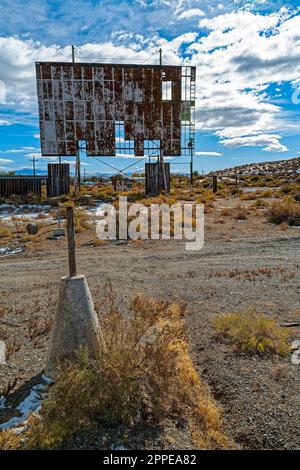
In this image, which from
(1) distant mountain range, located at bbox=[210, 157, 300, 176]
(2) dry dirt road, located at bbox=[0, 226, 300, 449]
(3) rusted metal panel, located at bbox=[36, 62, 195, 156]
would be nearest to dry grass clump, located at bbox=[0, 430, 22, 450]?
(2) dry dirt road, located at bbox=[0, 226, 300, 449]

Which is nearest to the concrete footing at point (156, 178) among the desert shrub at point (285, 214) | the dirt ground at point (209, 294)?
the desert shrub at point (285, 214)

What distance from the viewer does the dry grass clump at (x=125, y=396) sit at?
354cm

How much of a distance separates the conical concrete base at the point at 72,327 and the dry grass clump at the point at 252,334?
214 centimetres

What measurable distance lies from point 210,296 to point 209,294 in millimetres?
138

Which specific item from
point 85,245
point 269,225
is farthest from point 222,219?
point 85,245

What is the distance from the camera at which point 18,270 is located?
417 inches

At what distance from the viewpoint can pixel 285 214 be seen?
58.3ft

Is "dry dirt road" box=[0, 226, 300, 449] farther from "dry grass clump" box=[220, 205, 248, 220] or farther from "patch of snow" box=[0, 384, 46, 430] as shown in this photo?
"dry grass clump" box=[220, 205, 248, 220]

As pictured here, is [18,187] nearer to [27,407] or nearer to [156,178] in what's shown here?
[156,178]

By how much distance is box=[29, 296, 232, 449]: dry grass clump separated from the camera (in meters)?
3.54

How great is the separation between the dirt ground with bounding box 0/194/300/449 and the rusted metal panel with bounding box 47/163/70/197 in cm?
1706

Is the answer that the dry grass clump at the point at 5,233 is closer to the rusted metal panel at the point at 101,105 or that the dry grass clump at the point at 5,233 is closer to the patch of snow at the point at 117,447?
the patch of snow at the point at 117,447

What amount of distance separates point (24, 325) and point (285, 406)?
4.14 m

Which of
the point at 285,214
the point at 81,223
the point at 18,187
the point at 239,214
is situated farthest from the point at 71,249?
the point at 18,187
